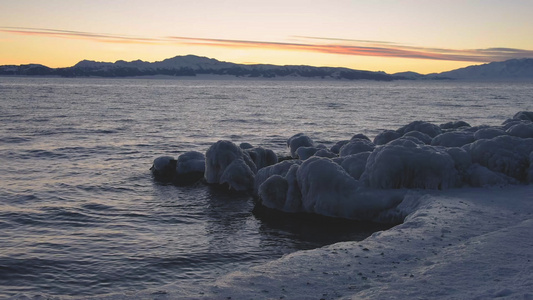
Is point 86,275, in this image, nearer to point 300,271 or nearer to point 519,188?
point 300,271

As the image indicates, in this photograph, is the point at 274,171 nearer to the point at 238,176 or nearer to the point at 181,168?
the point at 238,176

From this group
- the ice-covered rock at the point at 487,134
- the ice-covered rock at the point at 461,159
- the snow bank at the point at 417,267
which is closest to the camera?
the snow bank at the point at 417,267

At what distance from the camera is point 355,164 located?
16047 mm

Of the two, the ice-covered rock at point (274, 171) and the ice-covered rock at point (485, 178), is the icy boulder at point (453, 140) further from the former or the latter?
the ice-covered rock at point (274, 171)

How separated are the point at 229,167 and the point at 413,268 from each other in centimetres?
1199

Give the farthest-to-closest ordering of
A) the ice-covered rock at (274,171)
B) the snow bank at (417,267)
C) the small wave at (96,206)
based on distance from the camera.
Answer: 1. the ice-covered rock at (274,171)
2. the small wave at (96,206)
3. the snow bank at (417,267)

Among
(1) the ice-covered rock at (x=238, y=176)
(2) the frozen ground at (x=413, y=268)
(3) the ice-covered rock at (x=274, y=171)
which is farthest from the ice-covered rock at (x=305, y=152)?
(2) the frozen ground at (x=413, y=268)

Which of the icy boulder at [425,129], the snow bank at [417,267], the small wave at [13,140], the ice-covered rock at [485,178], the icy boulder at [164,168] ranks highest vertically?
the icy boulder at [425,129]

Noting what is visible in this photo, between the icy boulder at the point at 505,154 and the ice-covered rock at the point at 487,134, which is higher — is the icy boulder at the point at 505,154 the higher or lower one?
the lower one

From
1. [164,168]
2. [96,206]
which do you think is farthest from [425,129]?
[96,206]

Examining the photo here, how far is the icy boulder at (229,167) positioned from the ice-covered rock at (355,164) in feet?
14.8

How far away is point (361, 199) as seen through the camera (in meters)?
14.3

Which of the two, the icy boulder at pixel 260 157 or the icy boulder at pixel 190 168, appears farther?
the icy boulder at pixel 260 157

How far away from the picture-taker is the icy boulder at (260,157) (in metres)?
21.6
